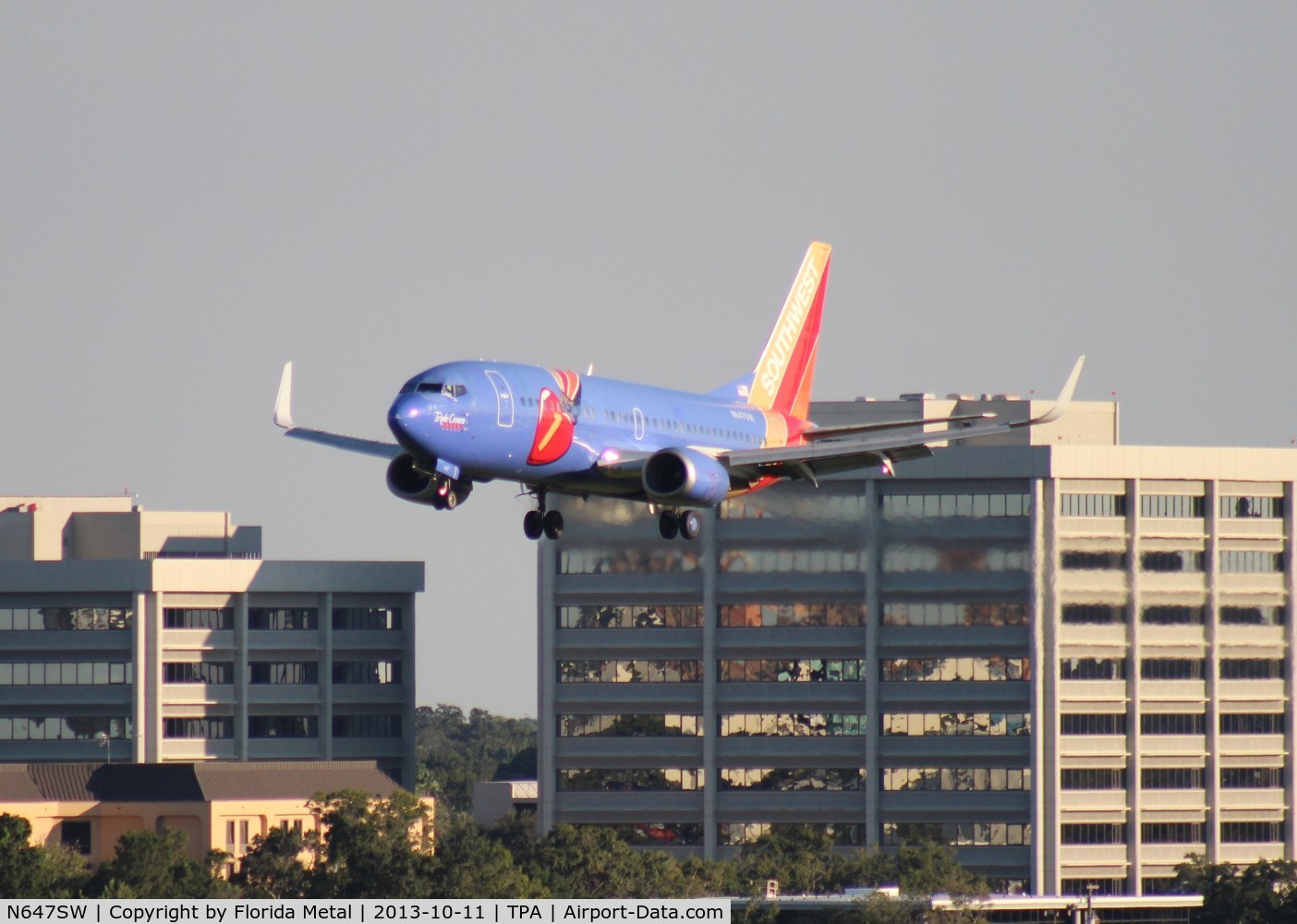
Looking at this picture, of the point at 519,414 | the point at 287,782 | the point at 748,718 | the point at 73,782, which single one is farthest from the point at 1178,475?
the point at 519,414

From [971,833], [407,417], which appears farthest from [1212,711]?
[407,417]

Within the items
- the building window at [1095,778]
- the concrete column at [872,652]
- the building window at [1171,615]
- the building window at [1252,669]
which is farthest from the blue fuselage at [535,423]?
the building window at [1252,669]

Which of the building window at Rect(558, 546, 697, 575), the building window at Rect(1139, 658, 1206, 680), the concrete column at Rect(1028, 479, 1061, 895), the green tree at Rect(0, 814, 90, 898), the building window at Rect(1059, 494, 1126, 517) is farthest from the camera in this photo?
the building window at Rect(1139, 658, 1206, 680)

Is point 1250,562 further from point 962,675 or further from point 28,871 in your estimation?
point 28,871

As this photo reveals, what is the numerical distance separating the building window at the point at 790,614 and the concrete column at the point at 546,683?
1360cm

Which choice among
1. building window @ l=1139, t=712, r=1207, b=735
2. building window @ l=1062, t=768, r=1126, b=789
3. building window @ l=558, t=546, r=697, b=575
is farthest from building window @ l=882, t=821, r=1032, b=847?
building window @ l=558, t=546, r=697, b=575

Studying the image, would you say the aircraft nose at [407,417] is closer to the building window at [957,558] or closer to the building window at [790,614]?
the building window at [957,558]

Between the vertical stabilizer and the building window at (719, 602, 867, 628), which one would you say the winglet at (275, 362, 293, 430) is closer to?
the vertical stabilizer

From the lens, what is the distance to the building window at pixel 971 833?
190 m

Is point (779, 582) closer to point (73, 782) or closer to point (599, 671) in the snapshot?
point (599, 671)

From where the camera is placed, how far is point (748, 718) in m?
196

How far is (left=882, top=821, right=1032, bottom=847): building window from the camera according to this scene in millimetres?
190500
